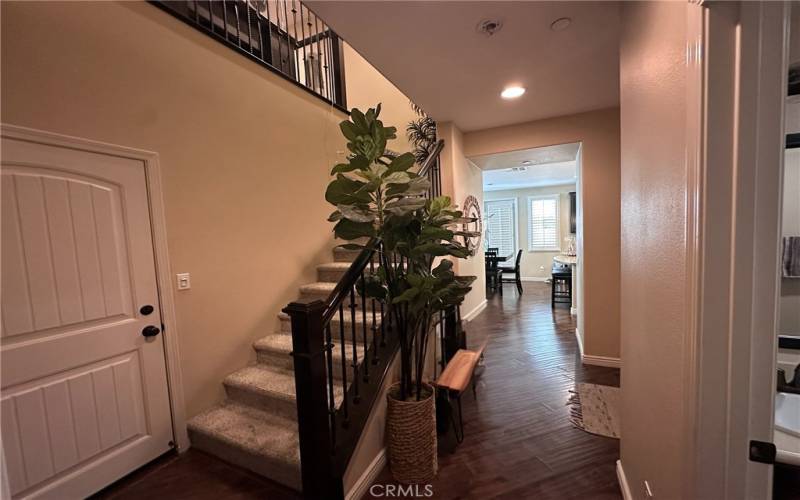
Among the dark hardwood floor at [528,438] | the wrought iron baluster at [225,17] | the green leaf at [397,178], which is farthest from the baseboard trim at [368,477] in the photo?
the wrought iron baluster at [225,17]

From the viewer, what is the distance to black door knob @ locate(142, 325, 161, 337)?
2.11 m

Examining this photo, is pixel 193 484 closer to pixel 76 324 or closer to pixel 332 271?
pixel 76 324

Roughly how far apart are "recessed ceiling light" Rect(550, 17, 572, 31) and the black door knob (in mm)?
3192

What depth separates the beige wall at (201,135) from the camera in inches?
68.7

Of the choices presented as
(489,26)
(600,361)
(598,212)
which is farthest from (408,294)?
(600,361)

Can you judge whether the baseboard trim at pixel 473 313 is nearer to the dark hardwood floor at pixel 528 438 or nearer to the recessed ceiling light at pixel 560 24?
the dark hardwood floor at pixel 528 438

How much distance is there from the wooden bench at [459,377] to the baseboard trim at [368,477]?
0.57 metres

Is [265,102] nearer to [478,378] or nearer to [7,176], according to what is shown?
[7,176]

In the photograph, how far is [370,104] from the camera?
14.8 ft

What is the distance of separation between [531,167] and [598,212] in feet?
10.7

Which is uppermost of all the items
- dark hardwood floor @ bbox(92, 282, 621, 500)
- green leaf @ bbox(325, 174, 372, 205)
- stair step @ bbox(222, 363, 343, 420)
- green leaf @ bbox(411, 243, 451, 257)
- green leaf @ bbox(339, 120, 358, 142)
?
green leaf @ bbox(339, 120, 358, 142)

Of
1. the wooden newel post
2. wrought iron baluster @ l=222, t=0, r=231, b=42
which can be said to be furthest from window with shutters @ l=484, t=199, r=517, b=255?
the wooden newel post

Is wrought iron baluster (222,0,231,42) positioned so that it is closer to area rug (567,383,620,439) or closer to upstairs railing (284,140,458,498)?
upstairs railing (284,140,458,498)

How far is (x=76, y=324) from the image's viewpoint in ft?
6.06
